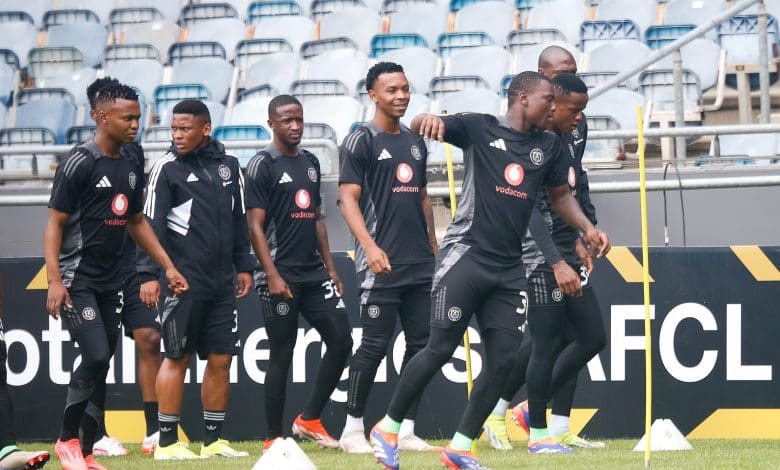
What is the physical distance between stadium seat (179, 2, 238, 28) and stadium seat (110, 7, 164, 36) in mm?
387

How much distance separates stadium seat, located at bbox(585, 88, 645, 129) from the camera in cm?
1256

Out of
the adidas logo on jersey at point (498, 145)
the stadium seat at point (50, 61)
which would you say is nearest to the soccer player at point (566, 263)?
the adidas logo on jersey at point (498, 145)

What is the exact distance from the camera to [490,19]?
609 inches

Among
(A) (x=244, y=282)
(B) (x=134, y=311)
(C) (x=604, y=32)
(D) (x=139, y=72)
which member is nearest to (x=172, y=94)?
(D) (x=139, y=72)

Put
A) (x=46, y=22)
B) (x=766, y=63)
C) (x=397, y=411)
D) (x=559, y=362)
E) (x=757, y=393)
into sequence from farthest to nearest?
(x=46, y=22)
(x=766, y=63)
(x=757, y=393)
(x=559, y=362)
(x=397, y=411)

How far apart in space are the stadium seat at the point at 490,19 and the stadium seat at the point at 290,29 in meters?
2.08

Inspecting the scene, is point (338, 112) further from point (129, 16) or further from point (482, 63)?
point (129, 16)

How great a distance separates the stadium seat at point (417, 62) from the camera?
14586 millimetres

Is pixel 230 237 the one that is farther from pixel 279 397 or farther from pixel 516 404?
pixel 516 404

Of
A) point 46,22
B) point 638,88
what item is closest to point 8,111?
point 46,22

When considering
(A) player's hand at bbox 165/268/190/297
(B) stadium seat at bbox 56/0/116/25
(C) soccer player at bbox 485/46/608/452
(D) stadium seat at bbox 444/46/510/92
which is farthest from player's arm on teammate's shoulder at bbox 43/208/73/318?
(B) stadium seat at bbox 56/0/116/25

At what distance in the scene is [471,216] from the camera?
626 centimetres

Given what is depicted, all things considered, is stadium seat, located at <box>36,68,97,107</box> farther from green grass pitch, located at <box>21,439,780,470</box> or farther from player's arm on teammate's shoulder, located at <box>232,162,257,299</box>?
green grass pitch, located at <box>21,439,780,470</box>

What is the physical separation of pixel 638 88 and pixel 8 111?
768cm
